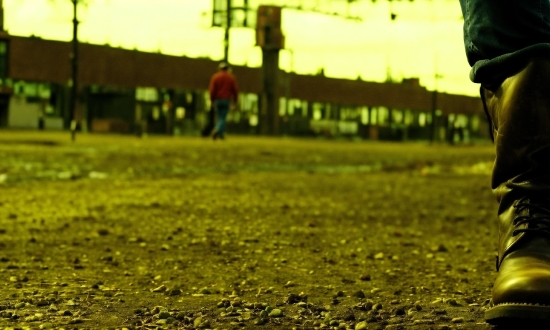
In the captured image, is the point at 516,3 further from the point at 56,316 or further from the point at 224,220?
the point at 224,220

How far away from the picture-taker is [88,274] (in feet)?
12.8

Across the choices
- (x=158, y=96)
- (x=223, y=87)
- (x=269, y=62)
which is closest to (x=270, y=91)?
(x=269, y=62)

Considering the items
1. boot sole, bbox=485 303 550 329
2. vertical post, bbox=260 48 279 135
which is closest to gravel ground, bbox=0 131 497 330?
boot sole, bbox=485 303 550 329

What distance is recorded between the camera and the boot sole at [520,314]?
94.6 inches

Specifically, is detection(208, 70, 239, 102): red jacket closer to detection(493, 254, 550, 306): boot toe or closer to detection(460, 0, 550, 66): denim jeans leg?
detection(460, 0, 550, 66): denim jeans leg

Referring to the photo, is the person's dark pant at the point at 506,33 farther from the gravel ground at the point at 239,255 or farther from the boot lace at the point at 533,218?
the gravel ground at the point at 239,255

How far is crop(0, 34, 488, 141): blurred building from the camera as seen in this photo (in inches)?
2230

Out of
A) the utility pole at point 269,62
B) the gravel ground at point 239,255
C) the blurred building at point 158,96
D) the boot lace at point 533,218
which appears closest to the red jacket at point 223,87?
the gravel ground at point 239,255

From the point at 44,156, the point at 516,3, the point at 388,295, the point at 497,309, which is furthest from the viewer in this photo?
the point at 44,156

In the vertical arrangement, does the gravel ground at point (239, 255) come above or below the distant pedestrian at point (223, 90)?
below

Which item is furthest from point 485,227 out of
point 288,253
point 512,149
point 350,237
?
point 512,149

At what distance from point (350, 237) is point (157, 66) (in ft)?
199

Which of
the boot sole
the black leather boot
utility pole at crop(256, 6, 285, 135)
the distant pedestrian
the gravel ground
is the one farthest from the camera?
utility pole at crop(256, 6, 285, 135)

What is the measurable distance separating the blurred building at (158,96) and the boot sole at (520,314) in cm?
4233
